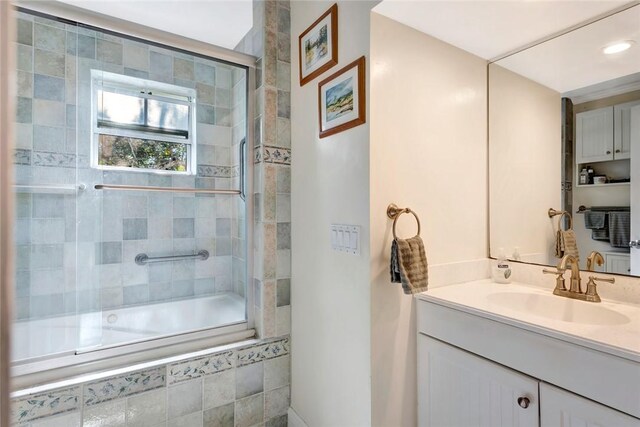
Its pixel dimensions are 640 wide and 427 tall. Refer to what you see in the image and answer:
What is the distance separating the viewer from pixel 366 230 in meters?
1.23

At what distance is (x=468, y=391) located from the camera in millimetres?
1149

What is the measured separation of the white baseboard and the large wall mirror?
4.44 ft

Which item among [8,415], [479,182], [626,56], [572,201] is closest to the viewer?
[8,415]

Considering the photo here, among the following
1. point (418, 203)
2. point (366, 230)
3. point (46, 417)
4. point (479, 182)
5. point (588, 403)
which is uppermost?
point (479, 182)

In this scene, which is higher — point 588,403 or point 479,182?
point 479,182

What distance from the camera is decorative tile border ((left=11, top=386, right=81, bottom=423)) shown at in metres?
1.22

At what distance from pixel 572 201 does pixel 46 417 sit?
237 cm

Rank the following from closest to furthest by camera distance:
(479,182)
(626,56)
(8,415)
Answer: (8,415)
(626,56)
(479,182)

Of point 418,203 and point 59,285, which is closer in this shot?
point 418,203

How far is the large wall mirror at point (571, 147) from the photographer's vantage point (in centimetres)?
120

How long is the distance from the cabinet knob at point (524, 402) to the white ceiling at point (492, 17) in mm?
1451

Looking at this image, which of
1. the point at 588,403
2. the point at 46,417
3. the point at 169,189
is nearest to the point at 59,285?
the point at 46,417

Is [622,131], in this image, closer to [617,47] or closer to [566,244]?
[617,47]

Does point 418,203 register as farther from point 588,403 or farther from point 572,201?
point 588,403
